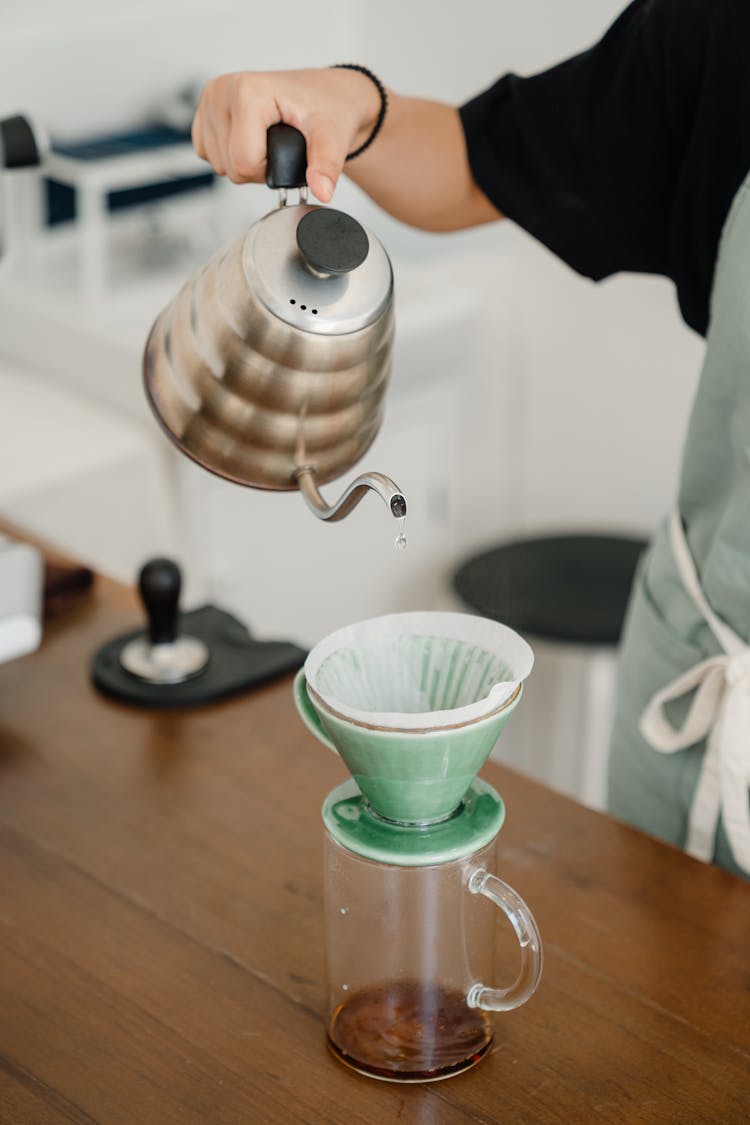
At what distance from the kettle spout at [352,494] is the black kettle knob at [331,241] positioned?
14cm

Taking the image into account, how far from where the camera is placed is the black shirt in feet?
4.00

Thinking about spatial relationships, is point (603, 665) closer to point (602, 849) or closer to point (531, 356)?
point (531, 356)

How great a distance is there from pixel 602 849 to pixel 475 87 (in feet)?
7.10

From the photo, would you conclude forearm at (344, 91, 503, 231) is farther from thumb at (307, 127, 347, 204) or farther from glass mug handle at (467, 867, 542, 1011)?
glass mug handle at (467, 867, 542, 1011)

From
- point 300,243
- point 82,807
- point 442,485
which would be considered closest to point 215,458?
point 300,243

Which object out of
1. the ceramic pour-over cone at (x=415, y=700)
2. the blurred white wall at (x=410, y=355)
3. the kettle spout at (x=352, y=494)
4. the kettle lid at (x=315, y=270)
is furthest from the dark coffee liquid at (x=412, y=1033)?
the blurred white wall at (x=410, y=355)

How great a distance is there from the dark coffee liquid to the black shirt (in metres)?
0.72

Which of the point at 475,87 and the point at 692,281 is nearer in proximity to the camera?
the point at 692,281

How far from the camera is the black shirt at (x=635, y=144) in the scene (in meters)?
1.22

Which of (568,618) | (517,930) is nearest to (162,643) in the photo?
(517,930)

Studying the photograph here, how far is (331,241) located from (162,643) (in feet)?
1.83

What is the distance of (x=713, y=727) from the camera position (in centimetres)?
121

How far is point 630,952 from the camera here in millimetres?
1011

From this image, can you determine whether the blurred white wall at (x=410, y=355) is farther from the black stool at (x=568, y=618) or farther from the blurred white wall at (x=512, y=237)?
the black stool at (x=568, y=618)
